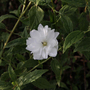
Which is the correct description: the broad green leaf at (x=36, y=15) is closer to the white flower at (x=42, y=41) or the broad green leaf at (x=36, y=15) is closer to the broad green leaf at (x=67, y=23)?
the white flower at (x=42, y=41)

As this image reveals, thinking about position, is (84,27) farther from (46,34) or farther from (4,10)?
(4,10)

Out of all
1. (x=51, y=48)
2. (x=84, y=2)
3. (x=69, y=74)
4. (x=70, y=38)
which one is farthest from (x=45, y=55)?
(x=69, y=74)

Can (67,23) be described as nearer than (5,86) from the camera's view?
Yes

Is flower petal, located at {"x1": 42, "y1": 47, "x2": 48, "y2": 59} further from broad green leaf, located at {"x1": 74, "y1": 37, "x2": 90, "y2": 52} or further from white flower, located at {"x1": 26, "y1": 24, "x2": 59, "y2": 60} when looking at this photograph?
broad green leaf, located at {"x1": 74, "y1": 37, "x2": 90, "y2": 52}

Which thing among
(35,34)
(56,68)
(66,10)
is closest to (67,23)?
(66,10)

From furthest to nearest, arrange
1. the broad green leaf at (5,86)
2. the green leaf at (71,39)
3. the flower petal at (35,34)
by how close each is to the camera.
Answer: the broad green leaf at (5,86) → the flower petal at (35,34) → the green leaf at (71,39)

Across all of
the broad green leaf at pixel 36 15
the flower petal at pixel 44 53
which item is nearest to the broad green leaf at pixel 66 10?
the broad green leaf at pixel 36 15

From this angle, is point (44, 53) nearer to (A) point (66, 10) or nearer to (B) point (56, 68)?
(B) point (56, 68)

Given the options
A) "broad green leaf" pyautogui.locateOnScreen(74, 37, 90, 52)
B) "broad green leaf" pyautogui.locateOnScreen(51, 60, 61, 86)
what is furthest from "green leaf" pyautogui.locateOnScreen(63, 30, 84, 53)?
"broad green leaf" pyautogui.locateOnScreen(51, 60, 61, 86)
